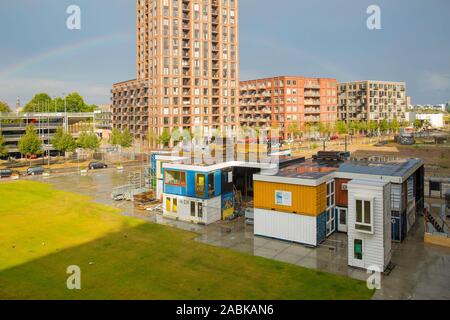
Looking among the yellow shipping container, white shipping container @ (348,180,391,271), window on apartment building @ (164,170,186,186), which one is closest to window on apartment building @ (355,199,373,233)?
white shipping container @ (348,180,391,271)

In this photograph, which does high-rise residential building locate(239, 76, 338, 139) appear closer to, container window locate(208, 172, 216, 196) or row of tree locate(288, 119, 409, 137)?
row of tree locate(288, 119, 409, 137)

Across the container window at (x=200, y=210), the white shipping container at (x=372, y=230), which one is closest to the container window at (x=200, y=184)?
the container window at (x=200, y=210)

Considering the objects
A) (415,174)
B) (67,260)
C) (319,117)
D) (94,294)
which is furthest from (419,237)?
(319,117)

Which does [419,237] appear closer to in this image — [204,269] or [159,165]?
[204,269]

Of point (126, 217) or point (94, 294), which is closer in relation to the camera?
point (94, 294)

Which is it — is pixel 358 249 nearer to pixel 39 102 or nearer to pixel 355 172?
pixel 355 172

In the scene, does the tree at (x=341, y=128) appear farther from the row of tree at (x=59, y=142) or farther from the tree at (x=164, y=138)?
the row of tree at (x=59, y=142)

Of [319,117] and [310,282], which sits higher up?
[319,117]
